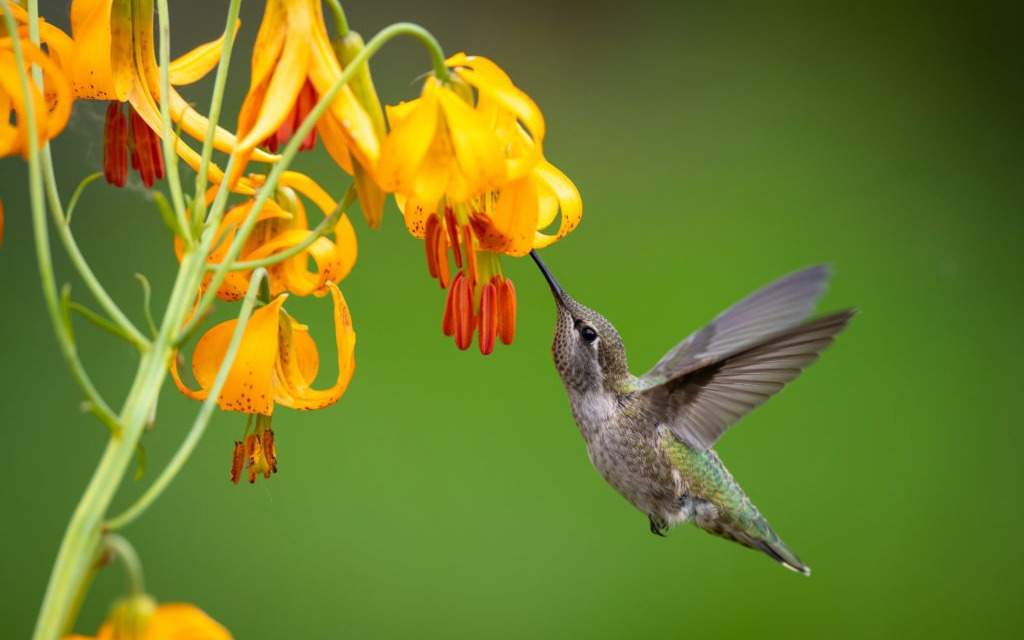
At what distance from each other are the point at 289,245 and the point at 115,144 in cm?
17

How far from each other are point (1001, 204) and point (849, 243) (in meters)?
0.70

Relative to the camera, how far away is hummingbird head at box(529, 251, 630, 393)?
1.77m

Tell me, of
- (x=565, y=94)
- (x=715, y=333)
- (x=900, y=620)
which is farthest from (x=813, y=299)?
(x=565, y=94)

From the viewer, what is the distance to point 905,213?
161 inches

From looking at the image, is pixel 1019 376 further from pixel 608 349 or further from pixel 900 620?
pixel 608 349

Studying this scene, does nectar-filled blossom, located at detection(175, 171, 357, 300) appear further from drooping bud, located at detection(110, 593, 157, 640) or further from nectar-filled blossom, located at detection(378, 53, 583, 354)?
drooping bud, located at detection(110, 593, 157, 640)

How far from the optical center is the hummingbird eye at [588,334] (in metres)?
1.78

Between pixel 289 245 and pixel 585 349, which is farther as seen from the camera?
pixel 585 349

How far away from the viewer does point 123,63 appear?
→ 3.43 feet

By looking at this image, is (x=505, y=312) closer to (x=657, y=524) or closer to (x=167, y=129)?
(x=167, y=129)

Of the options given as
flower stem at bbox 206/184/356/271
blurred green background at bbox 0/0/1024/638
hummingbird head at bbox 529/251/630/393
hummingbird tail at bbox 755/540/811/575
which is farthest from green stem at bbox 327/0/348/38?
blurred green background at bbox 0/0/1024/638

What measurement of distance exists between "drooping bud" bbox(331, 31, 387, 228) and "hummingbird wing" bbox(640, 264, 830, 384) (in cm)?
65

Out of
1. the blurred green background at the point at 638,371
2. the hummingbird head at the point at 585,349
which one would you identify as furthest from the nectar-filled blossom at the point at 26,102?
the blurred green background at the point at 638,371

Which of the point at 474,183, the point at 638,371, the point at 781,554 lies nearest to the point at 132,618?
the point at 474,183
